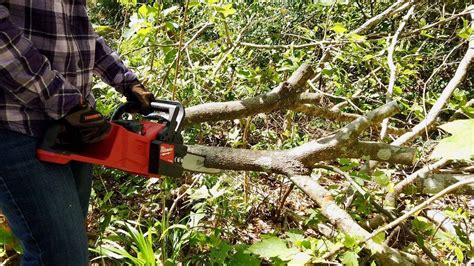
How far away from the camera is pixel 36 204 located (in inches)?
51.3

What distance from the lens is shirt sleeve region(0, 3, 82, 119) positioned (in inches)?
45.6

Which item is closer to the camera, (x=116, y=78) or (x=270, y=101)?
(x=116, y=78)

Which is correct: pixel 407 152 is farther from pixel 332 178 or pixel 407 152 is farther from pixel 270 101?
pixel 332 178

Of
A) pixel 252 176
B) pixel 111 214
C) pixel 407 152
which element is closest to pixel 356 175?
pixel 407 152

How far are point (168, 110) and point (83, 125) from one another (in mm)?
550

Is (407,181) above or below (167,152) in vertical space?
below

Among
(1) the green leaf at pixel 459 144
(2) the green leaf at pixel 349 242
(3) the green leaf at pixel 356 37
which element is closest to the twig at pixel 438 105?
(3) the green leaf at pixel 356 37

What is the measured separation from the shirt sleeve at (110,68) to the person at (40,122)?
36 centimetres

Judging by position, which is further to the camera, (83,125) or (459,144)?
(83,125)

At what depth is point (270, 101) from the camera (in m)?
2.37

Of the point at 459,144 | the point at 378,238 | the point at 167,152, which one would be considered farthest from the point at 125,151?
the point at 459,144

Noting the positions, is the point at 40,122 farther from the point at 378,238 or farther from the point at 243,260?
the point at 378,238

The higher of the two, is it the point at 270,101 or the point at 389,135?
the point at 270,101

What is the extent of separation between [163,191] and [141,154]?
94cm
